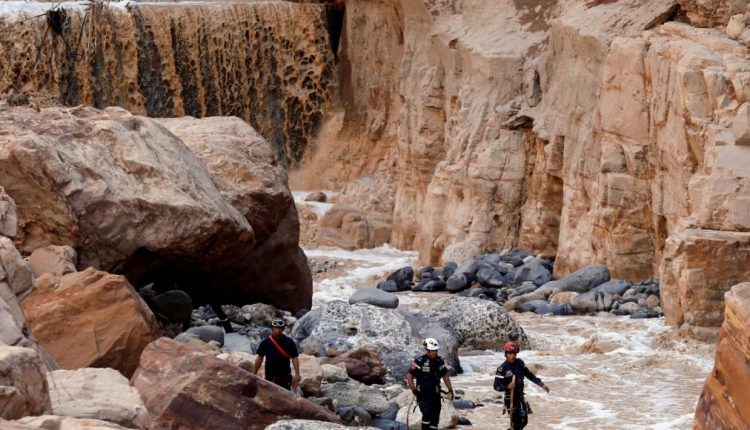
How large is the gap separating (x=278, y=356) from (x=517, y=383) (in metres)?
2.05

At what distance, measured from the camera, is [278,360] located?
12281 millimetres

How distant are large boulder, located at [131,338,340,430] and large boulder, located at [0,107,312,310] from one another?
363 centimetres

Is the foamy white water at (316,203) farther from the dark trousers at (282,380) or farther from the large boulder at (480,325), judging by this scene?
the dark trousers at (282,380)

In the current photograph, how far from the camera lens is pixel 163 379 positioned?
11305 mm

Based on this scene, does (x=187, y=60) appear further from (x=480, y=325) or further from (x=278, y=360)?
(x=278, y=360)

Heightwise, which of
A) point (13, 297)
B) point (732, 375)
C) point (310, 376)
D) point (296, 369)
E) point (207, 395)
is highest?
point (732, 375)

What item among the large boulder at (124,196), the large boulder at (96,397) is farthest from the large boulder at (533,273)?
the large boulder at (96,397)

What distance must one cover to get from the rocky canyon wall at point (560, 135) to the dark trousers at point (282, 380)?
625cm

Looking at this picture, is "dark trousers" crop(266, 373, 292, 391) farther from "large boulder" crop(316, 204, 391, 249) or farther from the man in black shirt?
"large boulder" crop(316, 204, 391, 249)

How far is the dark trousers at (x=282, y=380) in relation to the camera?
40.2 ft

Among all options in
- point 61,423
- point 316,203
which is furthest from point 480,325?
point 316,203

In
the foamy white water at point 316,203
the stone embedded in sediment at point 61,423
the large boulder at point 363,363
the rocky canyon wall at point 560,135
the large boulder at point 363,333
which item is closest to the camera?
the stone embedded in sediment at point 61,423

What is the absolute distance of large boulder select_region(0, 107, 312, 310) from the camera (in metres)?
14.7

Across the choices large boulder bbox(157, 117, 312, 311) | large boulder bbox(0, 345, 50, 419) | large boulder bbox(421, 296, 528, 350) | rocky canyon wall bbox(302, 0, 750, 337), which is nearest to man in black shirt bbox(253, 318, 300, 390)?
large boulder bbox(0, 345, 50, 419)
